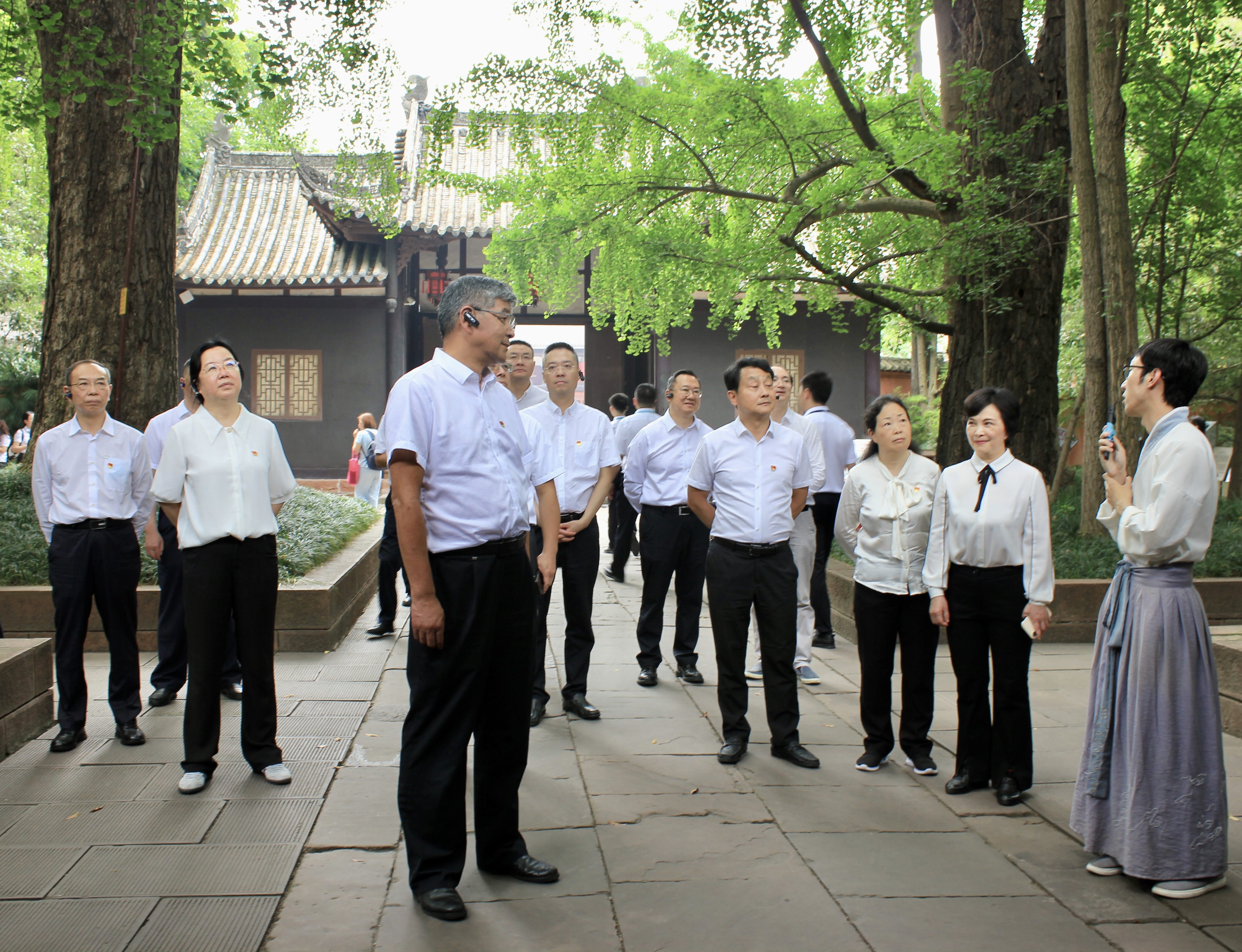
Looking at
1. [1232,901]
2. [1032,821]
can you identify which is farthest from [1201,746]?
[1032,821]

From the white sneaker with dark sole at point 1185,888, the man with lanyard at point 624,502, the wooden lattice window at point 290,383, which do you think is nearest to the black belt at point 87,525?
the white sneaker with dark sole at point 1185,888

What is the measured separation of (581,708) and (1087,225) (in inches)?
188

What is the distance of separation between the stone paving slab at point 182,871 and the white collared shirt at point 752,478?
224 centimetres

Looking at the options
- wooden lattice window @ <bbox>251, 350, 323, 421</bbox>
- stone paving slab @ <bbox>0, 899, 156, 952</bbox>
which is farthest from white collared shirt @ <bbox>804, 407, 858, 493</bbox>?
wooden lattice window @ <bbox>251, 350, 323, 421</bbox>

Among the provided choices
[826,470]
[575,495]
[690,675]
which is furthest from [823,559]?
[575,495]

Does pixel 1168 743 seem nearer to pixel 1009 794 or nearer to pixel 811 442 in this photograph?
pixel 1009 794

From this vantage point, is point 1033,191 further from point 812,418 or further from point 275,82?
point 275,82

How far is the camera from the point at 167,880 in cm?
312

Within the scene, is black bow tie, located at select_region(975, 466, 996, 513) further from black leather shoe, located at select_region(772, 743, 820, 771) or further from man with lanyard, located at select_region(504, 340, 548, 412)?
man with lanyard, located at select_region(504, 340, 548, 412)

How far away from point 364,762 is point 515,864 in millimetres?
1361

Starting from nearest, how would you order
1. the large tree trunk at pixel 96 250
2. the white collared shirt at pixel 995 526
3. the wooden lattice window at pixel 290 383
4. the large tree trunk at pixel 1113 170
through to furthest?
the white collared shirt at pixel 995 526 → the large tree trunk at pixel 1113 170 → the large tree trunk at pixel 96 250 → the wooden lattice window at pixel 290 383

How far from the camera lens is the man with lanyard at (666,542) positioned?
5812 mm

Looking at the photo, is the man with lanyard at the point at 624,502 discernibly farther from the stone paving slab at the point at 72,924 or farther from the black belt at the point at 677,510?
the stone paving slab at the point at 72,924

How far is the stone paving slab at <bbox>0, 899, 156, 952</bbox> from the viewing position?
272 cm
